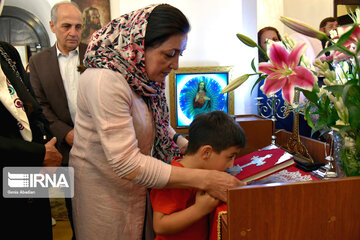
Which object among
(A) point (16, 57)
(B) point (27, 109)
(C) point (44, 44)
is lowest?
(B) point (27, 109)

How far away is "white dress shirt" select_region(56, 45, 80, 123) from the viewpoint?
232 cm

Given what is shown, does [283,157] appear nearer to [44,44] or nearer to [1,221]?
[1,221]

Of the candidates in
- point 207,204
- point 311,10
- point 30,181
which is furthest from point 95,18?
point 207,204

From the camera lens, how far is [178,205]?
3.63 feet

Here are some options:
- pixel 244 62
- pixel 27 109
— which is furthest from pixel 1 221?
pixel 244 62

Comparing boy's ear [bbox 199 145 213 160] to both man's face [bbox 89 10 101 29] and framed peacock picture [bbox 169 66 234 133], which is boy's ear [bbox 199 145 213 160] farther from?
man's face [bbox 89 10 101 29]

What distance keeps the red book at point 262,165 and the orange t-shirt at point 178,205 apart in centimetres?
21

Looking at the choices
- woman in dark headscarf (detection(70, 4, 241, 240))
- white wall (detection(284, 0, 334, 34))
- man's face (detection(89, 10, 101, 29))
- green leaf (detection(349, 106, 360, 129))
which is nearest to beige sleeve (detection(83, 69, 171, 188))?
woman in dark headscarf (detection(70, 4, 241, 240))

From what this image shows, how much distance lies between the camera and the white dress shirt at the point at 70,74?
7.61 ft

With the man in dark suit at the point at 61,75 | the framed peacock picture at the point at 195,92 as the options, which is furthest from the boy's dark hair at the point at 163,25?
the framed peacock picture at the point at 195,92

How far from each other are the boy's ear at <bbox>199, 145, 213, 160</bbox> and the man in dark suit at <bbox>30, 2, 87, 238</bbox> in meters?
1.21

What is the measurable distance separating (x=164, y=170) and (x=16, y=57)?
3.52 ft

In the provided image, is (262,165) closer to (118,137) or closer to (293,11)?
(118,137)

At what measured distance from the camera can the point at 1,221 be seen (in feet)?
4.30
